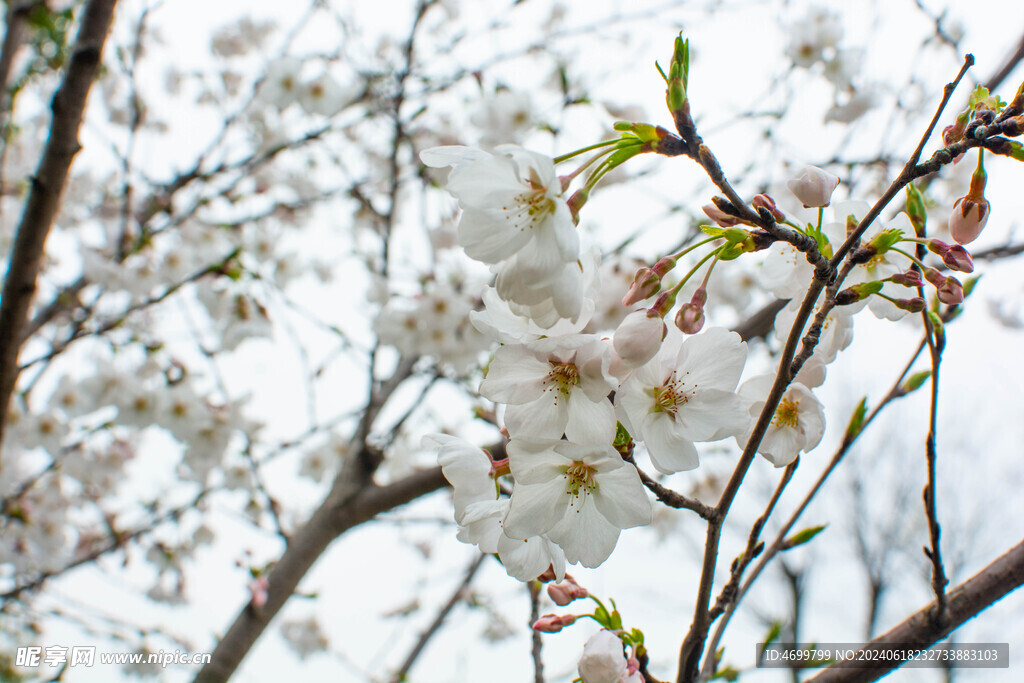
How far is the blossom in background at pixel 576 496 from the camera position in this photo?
2.20 ft

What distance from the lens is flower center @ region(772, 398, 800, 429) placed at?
2.66ft

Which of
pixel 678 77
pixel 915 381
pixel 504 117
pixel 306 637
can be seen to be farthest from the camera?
pixel 306 637

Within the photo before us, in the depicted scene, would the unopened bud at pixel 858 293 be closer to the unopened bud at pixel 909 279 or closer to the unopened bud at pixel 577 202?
the unopened bud at pixel 909 279

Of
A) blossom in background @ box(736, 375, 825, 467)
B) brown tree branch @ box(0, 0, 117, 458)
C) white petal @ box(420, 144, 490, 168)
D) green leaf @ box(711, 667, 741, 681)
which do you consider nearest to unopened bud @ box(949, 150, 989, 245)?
blossom in background @ box(736, 375, 825, 467)

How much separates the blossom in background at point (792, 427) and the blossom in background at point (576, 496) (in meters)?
0.18

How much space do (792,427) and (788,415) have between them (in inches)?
0.6

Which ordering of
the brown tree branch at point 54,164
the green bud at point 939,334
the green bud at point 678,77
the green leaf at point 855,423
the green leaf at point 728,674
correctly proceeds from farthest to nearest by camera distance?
1. the brown tree branch at point 54,164
2. the green leaf at point 855,423
3. the green leaf at point 728,674
4. the green bud at point 939,334
5. the green bud at point 678,77

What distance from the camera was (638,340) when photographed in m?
0.66

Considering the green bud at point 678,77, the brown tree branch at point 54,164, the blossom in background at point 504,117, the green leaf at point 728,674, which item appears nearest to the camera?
the green bud at point 678,77

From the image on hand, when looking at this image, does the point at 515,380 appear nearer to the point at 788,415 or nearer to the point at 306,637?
the point at 788,415

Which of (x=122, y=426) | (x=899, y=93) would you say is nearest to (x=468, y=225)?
(x=899, y=93)

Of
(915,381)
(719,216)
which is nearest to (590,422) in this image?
(719,216)

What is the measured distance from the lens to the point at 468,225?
27.2 inches

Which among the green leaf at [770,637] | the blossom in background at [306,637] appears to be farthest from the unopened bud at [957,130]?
the blossom in background at [306,637]
